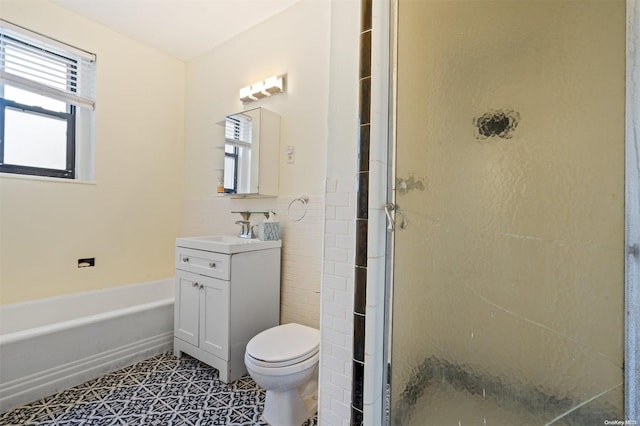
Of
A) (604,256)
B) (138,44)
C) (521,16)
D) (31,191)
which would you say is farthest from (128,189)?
(604,256)

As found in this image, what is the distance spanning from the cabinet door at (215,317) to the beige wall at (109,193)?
1.20 metres

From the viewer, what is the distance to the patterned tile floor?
4.90 feet

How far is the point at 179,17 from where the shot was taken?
2.31 metres

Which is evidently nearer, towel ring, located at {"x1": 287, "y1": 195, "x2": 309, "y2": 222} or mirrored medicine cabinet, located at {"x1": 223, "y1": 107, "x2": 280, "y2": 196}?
towel ring, located at {"x1": 287, "y1": 195, "x2": 309, "y2": 222}

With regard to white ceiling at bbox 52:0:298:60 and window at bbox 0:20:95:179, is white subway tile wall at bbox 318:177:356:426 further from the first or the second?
window at bbox 0:20:95:179

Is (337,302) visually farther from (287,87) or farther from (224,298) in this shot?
(287,87)

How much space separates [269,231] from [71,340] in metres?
1.34

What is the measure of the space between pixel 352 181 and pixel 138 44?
274 cm

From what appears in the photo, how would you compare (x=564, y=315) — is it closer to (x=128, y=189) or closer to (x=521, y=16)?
(x=521, y=16)

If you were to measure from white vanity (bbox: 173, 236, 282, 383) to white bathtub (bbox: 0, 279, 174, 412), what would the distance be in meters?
0.19

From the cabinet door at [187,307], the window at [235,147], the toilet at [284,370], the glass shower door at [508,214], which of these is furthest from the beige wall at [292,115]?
the glass shower door at [508,214]

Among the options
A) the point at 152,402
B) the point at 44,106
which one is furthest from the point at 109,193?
the point at 152,402

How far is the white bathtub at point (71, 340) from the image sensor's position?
158 cm

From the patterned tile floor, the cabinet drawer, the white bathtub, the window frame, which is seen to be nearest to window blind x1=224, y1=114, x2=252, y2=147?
the cabinet drawer
